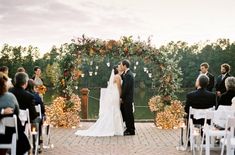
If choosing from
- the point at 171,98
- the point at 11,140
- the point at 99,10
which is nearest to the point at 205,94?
the point at 11,140

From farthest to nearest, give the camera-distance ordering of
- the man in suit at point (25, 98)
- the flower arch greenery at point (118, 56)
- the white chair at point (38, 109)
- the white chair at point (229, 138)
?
the flower arch greenery at point (118, 56) < the white chair at point (38, 109) < the man in suit at point (25, 98) < the white chair at point (229, 138)

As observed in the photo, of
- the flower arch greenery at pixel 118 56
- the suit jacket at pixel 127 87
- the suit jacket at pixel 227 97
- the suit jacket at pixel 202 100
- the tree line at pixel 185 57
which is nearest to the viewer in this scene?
the suit jacket at pixel 227 97

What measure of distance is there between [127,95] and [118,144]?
237cm

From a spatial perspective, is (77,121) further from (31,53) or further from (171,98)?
(31,53)

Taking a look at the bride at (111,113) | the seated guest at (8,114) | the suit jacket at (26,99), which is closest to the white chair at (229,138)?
the seated guest at (8,114)

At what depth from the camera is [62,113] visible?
50.4 feet

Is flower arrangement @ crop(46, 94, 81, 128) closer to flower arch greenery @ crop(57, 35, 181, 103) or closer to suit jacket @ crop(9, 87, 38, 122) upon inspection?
flower arch greenery @ crop(57, 35, 181, 103)

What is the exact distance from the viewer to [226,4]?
27625mm

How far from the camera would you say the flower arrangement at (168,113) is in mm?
15320

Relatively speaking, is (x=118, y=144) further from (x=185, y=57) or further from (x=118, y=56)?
(x=185, y=57)

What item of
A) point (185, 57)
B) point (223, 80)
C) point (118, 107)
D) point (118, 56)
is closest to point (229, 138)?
point (223, 80)

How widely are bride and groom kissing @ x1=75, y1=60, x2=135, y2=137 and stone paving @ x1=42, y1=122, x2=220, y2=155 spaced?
46 cm

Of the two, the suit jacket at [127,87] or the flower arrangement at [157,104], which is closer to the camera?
the suit jacket at [127,87]

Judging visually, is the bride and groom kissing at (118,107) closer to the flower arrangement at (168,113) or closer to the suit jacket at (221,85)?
the flower arrangement at (168,113)
